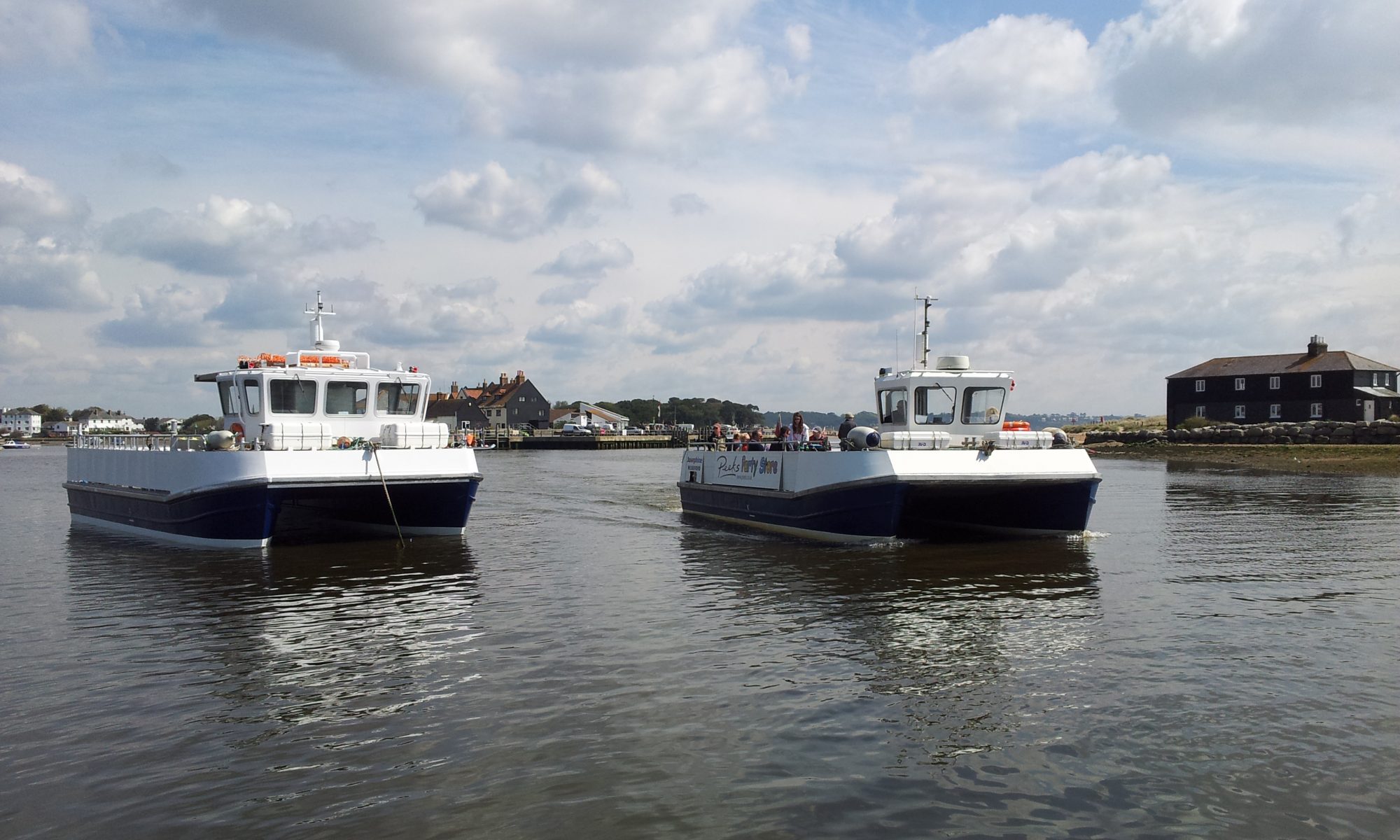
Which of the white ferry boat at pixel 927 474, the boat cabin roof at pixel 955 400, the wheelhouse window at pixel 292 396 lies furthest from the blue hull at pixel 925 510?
the wheelhouse window at pixel 292 396

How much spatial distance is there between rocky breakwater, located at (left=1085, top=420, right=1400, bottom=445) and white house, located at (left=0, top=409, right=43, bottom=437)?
188 metres

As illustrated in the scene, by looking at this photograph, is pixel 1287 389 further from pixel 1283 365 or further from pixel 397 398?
pixel 397 398

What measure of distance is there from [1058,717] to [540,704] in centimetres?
466

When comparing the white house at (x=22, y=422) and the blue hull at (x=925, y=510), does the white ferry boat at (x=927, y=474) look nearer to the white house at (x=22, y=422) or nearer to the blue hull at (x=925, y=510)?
the blue hull at (x=925, y=510)

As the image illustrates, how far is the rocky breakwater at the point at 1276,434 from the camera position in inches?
2149

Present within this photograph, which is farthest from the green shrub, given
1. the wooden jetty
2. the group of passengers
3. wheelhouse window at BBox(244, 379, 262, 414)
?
wheelhouse window at BBox(244, 379, 262, 414)

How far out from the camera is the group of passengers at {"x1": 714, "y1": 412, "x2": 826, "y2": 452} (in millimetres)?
22078

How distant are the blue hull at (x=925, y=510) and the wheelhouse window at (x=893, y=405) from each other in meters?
1.94


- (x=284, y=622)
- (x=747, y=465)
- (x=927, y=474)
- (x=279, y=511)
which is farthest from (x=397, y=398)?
(x=927, y=474)

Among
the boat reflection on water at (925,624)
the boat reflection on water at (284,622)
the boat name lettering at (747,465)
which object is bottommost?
the boat reflection on water at (284,622)

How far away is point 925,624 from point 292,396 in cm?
1474

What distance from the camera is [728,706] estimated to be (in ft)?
28.8

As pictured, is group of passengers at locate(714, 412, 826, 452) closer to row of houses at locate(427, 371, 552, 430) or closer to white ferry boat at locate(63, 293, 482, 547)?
white ferry boat at locate(63, 293, 482, 547)

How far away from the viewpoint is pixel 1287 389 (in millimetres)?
66875
